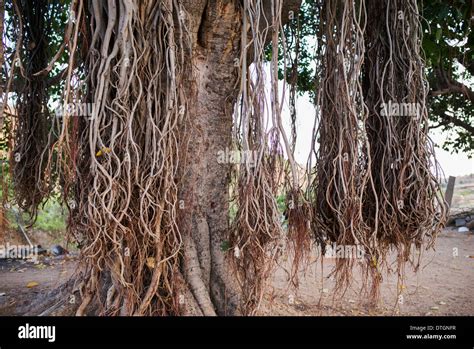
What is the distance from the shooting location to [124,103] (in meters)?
1.88

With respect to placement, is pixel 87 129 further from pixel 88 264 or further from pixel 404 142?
pixel 404 142

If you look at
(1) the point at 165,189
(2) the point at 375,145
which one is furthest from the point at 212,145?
(2) the point at 375,145

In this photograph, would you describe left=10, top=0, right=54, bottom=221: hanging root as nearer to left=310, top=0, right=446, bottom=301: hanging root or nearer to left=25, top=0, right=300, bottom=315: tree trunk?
left=25, top=0, right=300, bottom=315: tree trunk

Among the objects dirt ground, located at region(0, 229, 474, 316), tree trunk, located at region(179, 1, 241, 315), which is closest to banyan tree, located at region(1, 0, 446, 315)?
tree trunk, located at region(179, 1, 241, 315)

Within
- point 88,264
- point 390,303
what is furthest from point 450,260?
point 88,264

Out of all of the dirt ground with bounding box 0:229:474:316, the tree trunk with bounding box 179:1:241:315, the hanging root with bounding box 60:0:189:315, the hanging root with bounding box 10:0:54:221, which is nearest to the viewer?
the hanging root with bounding box 60:0:189:315

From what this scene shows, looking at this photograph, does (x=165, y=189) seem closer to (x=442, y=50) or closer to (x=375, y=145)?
(x=375, y=145)

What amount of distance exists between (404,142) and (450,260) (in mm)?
2364

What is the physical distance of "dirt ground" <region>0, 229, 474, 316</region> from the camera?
2.94 metres

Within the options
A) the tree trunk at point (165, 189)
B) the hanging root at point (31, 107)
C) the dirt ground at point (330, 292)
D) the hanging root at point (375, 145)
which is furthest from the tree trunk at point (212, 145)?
the hanging root at point (31, 107)

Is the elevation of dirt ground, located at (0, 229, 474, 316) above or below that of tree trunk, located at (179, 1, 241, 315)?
below

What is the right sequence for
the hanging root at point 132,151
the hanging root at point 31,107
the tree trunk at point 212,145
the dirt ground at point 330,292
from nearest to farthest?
the hanging root at point 132,151
the tree trunk at point 212,145
the hanging root at point 31,107
the dirt ground at point 330,292

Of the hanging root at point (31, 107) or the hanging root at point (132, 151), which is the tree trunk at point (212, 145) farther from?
the hanging root at point (31, 107)

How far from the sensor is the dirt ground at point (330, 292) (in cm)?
294
